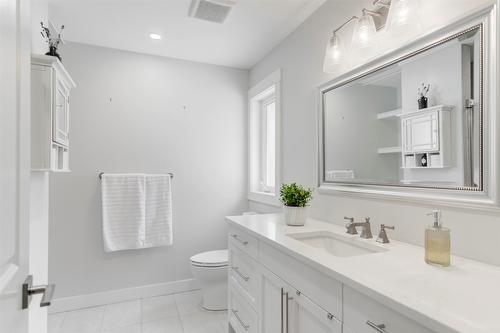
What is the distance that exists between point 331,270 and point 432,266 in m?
0.37

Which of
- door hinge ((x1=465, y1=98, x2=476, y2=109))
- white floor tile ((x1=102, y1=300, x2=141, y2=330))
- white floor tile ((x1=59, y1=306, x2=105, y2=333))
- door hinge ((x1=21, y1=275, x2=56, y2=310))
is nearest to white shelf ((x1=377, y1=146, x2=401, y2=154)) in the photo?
door hinge ((x1=465, y1=98, x2=476, y2=109))

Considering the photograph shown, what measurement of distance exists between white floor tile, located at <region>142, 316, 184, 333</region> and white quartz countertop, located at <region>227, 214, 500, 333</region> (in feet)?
4.68

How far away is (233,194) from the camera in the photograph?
312cm

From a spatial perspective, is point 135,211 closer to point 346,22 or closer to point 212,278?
point 212,278

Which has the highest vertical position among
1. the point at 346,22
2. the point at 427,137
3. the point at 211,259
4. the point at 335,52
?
the point at 346,22

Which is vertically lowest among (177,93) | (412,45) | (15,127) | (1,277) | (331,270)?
(331,270)

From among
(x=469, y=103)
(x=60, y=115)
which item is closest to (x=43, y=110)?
(x=60, y=115)

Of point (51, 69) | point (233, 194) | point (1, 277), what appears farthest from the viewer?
point (233, 194)

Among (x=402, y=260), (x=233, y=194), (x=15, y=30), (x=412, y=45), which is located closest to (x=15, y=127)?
(x=15, y=30)

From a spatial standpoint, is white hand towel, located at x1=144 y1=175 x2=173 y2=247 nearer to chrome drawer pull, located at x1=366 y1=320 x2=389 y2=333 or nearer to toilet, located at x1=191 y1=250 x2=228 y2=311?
toilet, located at x1=191 y1=250 x2=228 y2=311

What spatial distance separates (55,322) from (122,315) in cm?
52

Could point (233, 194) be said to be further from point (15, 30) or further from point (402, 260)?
point (15, 30)

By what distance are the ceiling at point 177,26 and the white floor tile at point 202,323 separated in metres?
2.41

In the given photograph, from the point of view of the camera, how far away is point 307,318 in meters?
1.14
